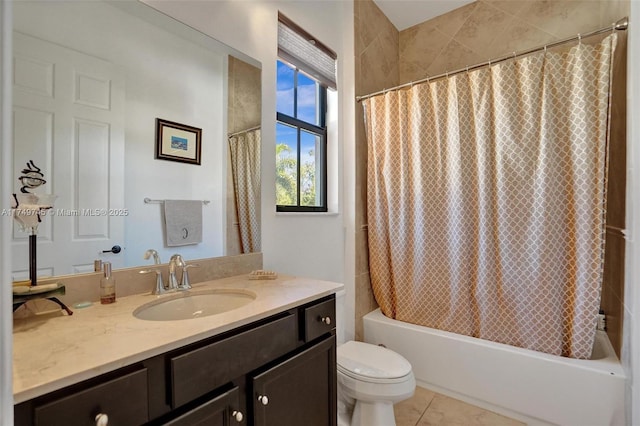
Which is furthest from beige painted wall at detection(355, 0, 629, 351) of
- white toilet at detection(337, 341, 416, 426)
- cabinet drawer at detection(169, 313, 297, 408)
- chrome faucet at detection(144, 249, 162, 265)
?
chrome faucet at detection(144, 249, 162, 265)

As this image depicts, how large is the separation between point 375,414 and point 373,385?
162mm

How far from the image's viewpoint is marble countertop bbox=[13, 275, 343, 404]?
1.78ft

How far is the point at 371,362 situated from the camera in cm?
152

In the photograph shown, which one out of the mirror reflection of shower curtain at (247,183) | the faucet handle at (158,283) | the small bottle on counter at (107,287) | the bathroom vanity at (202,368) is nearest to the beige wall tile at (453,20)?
the mirror reflection of shower curtain at (247,183)

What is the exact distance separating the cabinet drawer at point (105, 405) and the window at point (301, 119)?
1.15 meters

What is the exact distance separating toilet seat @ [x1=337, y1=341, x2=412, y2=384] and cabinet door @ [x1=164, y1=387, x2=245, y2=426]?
75 cm

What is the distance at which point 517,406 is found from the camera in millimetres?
1639

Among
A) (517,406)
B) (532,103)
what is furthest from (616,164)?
(517,406)

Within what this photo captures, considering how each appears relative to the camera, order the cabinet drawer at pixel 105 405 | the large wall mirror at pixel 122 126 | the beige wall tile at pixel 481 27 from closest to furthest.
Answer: the cabinet drawer at pixel 105 405 → the large wall mirror at pixel 122 126 → the beige wall tile at pixel 481 27

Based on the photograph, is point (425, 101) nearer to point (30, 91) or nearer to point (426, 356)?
point (426, 356)

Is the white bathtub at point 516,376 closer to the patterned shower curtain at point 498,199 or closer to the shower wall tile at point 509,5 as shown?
the patterned shower curtain at point 498,199

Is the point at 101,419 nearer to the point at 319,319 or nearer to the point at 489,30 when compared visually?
the point at 319,319

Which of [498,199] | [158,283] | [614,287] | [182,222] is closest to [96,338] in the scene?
[158,283]

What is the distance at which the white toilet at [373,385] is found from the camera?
138cm
